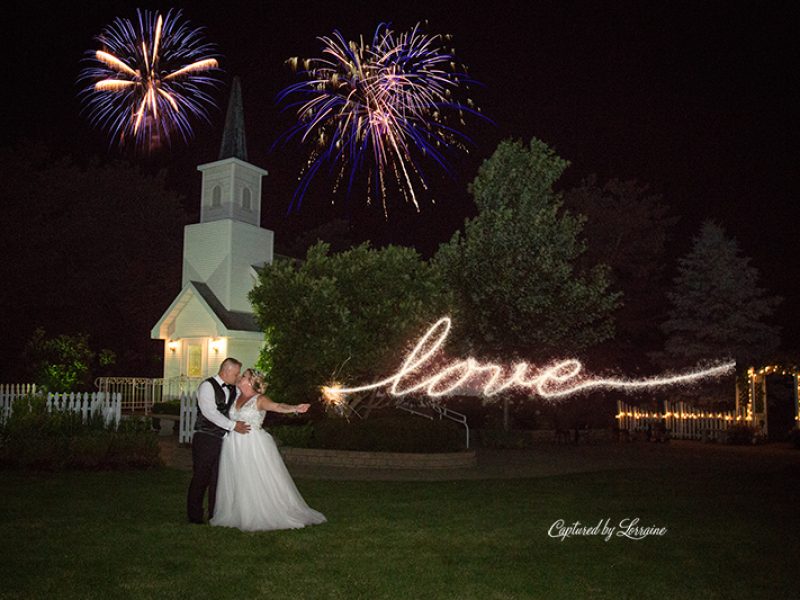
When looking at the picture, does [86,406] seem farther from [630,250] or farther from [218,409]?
[630,250]

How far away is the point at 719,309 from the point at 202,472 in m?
26.0

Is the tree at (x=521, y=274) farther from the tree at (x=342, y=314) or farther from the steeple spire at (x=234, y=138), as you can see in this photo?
the steeple spire at (x=234, y=138)

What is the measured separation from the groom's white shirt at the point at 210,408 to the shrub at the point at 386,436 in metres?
7.71

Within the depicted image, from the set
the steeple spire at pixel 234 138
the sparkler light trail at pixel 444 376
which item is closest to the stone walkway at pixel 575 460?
the sparkler light trail at pixel 444 376

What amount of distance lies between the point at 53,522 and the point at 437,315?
12.8 metres

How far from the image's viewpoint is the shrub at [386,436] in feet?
54.3

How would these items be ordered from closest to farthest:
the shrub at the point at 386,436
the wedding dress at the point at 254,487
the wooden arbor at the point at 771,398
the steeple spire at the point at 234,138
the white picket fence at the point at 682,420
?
1. the wedding dress at the point at 254,487
2. the shrub at the point at 386,436
3. the wooden arbor at the point at 771,398
4. the white picket fence at the point at 682,420
5. the steeple spire at the point at 234,138

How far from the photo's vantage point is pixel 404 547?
314 inches

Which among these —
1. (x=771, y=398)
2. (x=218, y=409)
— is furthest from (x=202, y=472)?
(x=771, y=398)

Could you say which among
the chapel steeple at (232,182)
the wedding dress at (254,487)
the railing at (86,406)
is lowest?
the wedding dress at (254,487)

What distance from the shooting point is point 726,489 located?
1297 cm

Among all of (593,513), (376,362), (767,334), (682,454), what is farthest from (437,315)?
(767,334)

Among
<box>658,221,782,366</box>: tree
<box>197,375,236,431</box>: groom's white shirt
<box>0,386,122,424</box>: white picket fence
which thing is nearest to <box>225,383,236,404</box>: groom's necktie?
<box>197,375,236,431</box>: groom's white shirt

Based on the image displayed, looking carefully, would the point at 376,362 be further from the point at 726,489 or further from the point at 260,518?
the point at 260,518
